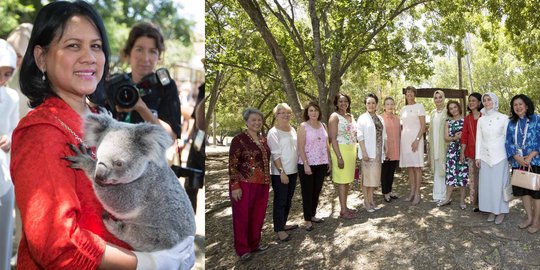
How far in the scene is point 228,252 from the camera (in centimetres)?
384

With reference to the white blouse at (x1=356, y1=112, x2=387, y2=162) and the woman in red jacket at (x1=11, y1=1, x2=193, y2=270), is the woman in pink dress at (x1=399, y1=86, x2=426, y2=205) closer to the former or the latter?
the white blouse at (x1=356, y1=112, x2=387, y2=162)

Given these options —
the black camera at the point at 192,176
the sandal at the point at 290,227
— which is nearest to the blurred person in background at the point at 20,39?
the black camera at the point at 192,176

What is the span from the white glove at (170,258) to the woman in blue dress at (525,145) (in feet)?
10.9

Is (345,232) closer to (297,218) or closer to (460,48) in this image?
(297,218)

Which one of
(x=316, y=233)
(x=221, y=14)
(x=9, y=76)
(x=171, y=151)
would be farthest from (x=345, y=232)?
(x=221, y=14)

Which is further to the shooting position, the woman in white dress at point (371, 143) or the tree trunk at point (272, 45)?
the tree trunk at point (272, 45)

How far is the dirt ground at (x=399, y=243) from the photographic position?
325 cm

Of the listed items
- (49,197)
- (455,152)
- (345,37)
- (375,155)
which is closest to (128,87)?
(49,197)

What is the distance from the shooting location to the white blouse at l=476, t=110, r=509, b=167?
143 inches

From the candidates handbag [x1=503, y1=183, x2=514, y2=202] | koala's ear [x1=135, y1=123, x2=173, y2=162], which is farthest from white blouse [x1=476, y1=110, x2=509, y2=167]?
koala's ear [x1=135, y1=123, x2=173, y2=162]

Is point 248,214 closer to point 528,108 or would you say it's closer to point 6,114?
point 6,114

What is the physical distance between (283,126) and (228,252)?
1287 millimetres

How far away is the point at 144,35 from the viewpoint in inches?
57.0

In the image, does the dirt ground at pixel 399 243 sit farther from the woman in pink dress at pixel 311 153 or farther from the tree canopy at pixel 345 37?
the tree canopy at pixel 345 37
